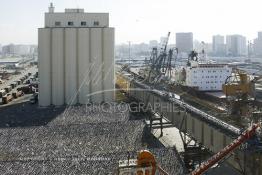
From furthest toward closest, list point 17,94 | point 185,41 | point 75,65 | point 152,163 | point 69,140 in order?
point 185,41, point 17,94, point 75,65, point 69,140, point 152,163

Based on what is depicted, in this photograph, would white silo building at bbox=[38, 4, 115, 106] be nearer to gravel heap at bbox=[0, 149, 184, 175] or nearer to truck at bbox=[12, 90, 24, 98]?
truck at bbox=[12, 90, 24, 98]

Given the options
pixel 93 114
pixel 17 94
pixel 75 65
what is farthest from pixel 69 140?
pixel 17 94

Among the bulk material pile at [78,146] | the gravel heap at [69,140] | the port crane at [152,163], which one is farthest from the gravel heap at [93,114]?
the port crane at [152,163]

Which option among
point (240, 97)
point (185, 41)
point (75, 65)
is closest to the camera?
point (240, 97)

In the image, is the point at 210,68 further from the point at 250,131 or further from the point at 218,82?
the point at 250,131

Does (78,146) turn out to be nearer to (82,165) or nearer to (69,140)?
→ (69,140)

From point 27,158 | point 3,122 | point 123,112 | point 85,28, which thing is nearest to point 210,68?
point 85,28

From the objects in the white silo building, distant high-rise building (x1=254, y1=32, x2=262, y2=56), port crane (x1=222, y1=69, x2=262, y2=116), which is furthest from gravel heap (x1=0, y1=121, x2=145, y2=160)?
distant high-rise building (x1=254, y1=32, x2=262, y2=56)
